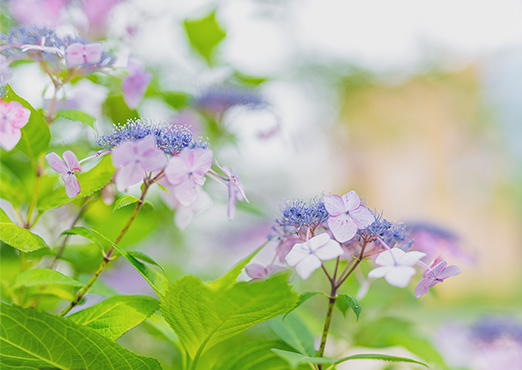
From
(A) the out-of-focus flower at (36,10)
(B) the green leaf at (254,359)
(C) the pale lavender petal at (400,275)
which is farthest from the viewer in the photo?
(A) the out-of-focus flower at (36,10)

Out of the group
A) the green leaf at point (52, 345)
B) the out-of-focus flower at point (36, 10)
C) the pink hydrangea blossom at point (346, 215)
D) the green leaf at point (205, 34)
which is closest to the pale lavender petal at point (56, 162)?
the green leaf at point (52, 345)

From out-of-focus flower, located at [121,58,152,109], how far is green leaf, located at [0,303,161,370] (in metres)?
0.25

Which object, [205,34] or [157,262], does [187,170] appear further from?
[205,34]

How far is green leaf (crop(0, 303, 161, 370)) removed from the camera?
0.34 metres

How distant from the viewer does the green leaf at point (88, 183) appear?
42cm

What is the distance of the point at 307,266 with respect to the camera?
0.32 metres

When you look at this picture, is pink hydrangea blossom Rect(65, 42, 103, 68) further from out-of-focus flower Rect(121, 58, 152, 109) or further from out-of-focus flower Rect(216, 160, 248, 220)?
out-of-focus flower Rect(216, 160, 248, 220)

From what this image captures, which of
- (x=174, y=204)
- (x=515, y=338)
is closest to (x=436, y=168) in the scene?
(x=515, y=338)

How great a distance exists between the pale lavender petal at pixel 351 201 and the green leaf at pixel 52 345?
0.22m

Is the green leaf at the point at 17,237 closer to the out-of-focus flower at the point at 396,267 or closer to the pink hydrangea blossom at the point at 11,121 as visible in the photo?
the pink hydrangea blossom at the point at 11,121

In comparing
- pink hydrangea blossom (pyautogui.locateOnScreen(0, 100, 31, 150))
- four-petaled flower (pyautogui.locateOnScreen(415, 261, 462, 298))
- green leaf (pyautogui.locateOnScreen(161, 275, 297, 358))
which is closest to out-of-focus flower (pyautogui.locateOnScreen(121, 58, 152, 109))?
pink hydrangea blossom (pyautogui.locateOnScreen(0, 100, 31, 150))

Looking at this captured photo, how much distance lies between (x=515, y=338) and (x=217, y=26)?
29.8 inches

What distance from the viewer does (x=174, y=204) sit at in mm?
529

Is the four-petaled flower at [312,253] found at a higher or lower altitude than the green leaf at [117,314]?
higher
